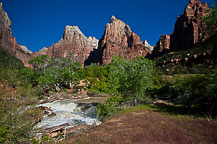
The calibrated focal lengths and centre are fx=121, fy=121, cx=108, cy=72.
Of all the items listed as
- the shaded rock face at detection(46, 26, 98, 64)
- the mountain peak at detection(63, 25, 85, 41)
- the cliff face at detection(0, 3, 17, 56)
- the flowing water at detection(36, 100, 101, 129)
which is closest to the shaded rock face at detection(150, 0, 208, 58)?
the shaded rock face at detection(46, 26, 98, 64)

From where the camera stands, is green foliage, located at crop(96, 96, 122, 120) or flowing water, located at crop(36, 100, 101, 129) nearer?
flowing water, located at crop(36, 100, 101, 129)

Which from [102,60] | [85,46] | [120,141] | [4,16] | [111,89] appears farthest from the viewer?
[85,46]

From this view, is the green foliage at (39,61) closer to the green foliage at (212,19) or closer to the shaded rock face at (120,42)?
the green foliage at (212,19)

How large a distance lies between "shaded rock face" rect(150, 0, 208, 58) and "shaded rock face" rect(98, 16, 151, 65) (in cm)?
2778

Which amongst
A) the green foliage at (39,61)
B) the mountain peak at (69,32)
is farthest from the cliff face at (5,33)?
the mountain peak at (69,32)

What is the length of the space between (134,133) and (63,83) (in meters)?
37.1

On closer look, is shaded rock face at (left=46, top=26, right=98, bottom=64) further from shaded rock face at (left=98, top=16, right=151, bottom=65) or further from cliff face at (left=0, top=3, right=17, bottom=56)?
cliff face at (left=0, top=3, right=17, bottom=56)

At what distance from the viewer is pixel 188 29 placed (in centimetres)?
11294

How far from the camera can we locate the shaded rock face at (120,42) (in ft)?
495

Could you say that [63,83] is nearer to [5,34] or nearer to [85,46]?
[5,34]

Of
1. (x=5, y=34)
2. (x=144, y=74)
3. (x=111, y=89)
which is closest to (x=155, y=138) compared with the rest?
(x=111, y=89)

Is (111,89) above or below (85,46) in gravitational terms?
below

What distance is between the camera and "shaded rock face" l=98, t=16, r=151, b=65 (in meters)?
151

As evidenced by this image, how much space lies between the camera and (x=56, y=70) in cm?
3969
